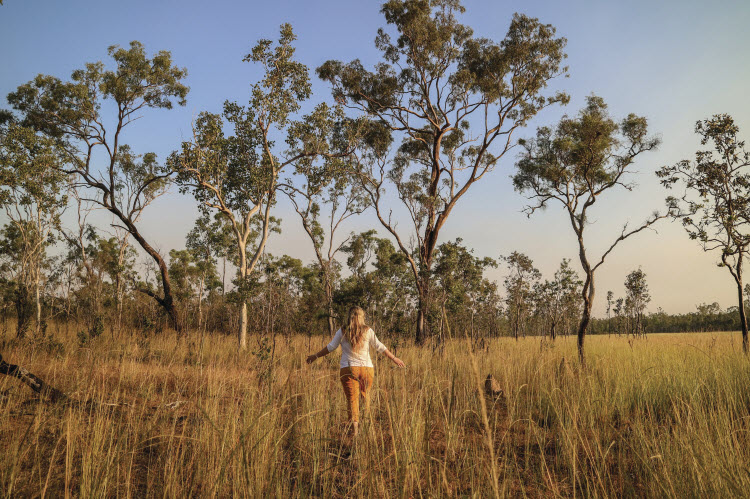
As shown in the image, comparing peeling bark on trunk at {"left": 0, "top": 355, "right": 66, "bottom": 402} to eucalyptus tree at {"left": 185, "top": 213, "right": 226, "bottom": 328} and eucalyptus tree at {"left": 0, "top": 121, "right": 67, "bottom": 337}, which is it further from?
eucalyptus tree at {"left": 185, "top": 213, "right": 226, "bottom": 328}

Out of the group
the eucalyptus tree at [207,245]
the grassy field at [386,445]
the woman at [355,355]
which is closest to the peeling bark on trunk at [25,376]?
the grassy field at [386,445]

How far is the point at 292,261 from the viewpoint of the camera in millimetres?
26875

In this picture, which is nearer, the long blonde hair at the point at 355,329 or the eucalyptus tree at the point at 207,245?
the long blonde hair at the point at 355,329

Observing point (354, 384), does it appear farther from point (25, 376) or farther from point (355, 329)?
point (25, 376)

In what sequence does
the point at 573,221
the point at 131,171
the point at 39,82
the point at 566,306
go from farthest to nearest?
1. the point at 566,306
2. the point at 131,171
3. the point at 39,82
4. the point at 573,221

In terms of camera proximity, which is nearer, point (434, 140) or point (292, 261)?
point (434, 140)

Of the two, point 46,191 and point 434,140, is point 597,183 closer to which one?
point 434,140

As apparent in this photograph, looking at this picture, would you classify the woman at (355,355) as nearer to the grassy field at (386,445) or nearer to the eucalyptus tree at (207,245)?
the grassy field at (386,445)

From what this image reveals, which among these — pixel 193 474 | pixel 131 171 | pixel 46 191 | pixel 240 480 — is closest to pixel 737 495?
pixel 240 480

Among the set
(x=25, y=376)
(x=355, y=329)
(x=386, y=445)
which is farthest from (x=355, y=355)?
(x=25, y=376)

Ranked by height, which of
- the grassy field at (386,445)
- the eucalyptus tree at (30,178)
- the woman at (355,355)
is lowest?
the grassy field at (386,445)

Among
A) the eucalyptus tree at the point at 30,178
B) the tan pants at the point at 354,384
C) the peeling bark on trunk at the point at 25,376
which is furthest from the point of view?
the eucalyptus tree at the point at 30,178

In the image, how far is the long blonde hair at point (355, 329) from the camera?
15.7ft

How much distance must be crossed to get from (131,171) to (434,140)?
16280 millimetres
